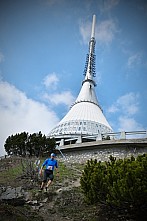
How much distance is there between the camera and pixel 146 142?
55.3 feet

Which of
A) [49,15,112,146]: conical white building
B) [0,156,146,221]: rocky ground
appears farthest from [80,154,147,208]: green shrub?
[49,15,112,146]: conical white building

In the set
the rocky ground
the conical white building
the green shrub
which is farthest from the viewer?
the conical white building

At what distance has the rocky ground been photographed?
22.5 ft

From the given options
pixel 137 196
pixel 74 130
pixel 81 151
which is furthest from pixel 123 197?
pixel 74 130

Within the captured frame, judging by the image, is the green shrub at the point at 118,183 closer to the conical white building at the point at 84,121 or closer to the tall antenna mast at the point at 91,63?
the conical white building at the point at 84,121

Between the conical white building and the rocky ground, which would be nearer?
the rocky ground

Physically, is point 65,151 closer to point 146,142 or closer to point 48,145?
point 48,145

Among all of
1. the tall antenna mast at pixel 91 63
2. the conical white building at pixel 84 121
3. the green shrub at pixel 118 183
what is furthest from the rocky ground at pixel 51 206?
the tall antenna mast at pixel 91 63

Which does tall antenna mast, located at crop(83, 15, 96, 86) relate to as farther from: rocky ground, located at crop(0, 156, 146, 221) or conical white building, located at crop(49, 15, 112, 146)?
rocky ground, located at crop(0, 156, 146, 221)

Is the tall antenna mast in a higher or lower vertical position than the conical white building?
higher

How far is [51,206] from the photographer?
8086mm

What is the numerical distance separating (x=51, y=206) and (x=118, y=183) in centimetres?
287

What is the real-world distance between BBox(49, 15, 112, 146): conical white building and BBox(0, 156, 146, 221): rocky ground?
1433cm

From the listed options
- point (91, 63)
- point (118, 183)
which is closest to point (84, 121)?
point (91, 63)
